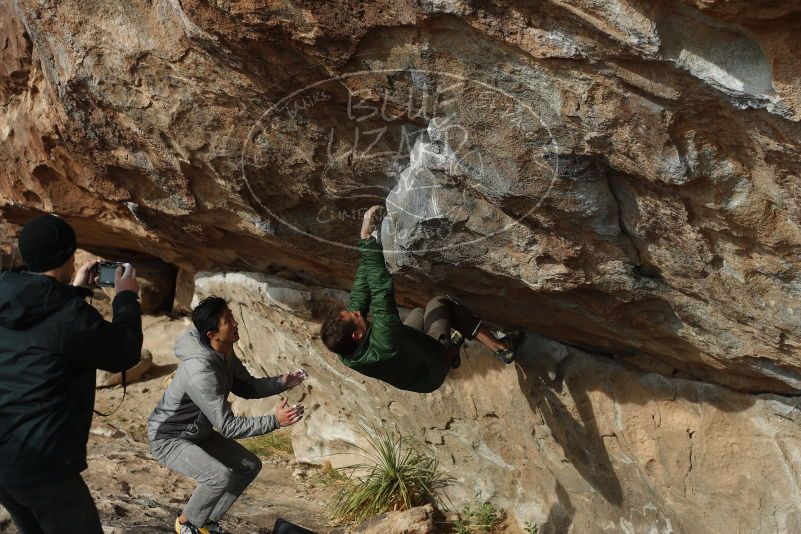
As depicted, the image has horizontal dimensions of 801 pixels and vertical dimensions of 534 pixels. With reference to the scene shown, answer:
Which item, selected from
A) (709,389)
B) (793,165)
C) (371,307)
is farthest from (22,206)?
(793,165)

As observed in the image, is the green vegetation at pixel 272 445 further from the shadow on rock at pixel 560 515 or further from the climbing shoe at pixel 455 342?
the climbing shoe at pixel 455 342

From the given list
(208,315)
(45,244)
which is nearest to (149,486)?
(208,315)

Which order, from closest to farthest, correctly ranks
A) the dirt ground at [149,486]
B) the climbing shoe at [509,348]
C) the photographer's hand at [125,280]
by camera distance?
the photographer's hand at [125,280] < the climbing shoe at [509,348] < the dirt ground at [149,486]

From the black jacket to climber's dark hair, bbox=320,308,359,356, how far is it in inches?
51.2

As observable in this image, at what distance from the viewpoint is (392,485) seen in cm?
636

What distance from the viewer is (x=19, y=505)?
11.3 feet

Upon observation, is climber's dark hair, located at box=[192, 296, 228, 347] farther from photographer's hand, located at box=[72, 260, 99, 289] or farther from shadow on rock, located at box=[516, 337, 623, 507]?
shadow on rock, located at box=[516, 337, 623, 507]

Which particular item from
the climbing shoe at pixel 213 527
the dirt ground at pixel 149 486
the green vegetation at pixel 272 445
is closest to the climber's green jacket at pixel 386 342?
the climbing shoe at pixel 213 527

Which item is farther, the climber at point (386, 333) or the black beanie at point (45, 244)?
the climber at point (386, 333)

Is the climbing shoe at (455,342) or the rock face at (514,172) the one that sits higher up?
the rock face at (514,172)

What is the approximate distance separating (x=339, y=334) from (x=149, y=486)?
2.64 meters

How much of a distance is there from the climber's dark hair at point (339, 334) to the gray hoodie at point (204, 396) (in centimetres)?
40

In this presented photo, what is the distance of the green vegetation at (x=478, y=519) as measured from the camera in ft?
20.1

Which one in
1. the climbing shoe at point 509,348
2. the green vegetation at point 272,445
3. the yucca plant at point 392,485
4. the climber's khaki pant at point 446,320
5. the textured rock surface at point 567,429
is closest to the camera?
the textured rock surface at point 567,429
